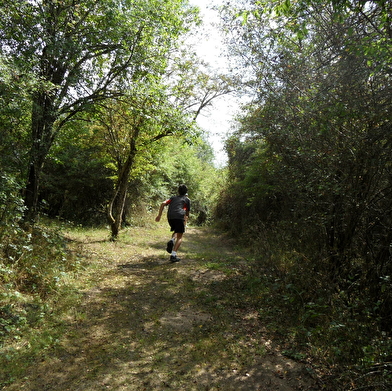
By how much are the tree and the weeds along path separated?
133 inches

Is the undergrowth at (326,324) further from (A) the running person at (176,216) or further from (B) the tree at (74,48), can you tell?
(B) the tree at (74,48)

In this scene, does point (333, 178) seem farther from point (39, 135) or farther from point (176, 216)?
point (39, 135)

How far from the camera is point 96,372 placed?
3.29m

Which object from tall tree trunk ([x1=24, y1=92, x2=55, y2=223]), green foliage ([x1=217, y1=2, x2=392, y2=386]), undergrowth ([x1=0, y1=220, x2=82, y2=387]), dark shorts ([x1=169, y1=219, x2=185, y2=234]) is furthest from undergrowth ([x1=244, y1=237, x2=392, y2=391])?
tall tree trunk ([x1=24, y1=92, x2=55, y2=223])

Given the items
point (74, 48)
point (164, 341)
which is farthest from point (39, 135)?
point (164, 341)

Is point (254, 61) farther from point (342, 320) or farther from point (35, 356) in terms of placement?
point (35, 356)

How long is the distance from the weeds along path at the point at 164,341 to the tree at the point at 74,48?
11.1 feet

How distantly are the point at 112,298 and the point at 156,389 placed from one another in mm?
2644

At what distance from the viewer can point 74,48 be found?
6309mm

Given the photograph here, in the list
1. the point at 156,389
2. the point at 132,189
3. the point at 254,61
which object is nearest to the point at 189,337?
the point at 156,389

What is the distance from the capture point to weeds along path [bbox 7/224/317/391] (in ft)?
10.5

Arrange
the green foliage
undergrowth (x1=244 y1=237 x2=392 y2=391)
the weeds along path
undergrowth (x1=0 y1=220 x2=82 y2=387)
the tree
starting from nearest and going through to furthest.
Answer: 1. undergrowth (x1=244 y1=237 x2=392 y2=391)
2. the weeds along path
3. undergrowth (x1=0 y1=220 x2=82 y2=387)
4. the green foliage
5. the tree

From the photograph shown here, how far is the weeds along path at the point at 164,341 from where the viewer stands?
3.19 metres

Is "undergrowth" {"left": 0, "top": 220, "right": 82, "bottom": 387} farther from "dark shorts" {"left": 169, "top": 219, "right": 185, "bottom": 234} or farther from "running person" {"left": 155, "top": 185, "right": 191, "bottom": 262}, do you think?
"dark shorts" {"left": 169, "top": 219, "right": 185, "bottom": 234}
